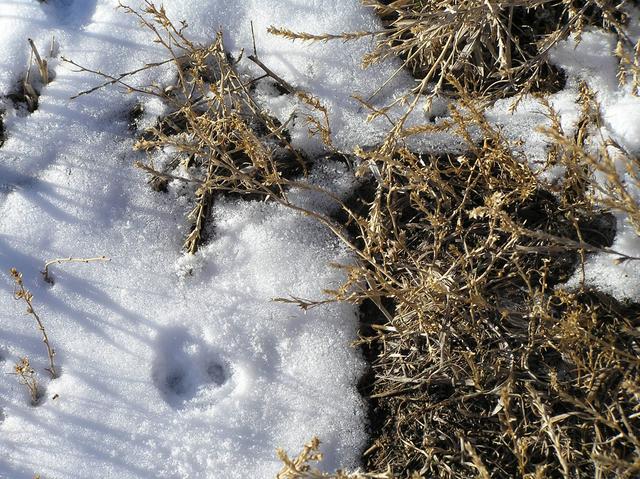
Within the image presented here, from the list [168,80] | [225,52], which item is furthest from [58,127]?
[225,52]

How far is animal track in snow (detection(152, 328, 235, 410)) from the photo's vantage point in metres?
2.31

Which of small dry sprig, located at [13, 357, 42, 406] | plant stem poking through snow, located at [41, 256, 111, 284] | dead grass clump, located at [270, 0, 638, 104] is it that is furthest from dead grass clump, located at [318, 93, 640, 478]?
small dry sprig, located at [13, 357, 42, 406]

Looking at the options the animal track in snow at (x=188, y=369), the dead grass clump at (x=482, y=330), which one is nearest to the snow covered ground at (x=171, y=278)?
the animal track in snow at (x=188, y=369)

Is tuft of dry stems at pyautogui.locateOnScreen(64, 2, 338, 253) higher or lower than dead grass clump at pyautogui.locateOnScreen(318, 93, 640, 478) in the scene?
higher

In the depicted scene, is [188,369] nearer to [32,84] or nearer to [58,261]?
[58,261]

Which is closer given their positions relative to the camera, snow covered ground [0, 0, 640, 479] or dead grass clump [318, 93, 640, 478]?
dead grass clump [318, 93, 640, 478]

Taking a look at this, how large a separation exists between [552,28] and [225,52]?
133 cm

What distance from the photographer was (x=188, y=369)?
7.68 feet

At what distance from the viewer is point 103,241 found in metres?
2.46

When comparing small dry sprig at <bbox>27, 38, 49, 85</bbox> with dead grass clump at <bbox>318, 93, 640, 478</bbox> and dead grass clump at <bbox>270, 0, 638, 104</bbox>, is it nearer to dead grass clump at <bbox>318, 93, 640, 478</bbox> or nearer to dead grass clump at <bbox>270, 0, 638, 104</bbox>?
dead grass clump at <bbox>270, 0, 638, 104</bbox>

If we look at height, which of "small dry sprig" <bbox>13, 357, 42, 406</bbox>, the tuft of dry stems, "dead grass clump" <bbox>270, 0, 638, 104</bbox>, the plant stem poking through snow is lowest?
"small dry sprig" <bbox>13, 357, 42, 406</bbox>

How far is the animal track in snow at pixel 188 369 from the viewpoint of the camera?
2.31 m

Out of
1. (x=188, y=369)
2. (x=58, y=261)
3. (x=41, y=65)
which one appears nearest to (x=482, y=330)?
(x=188, y=369)

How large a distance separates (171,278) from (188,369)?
1.17 ft
